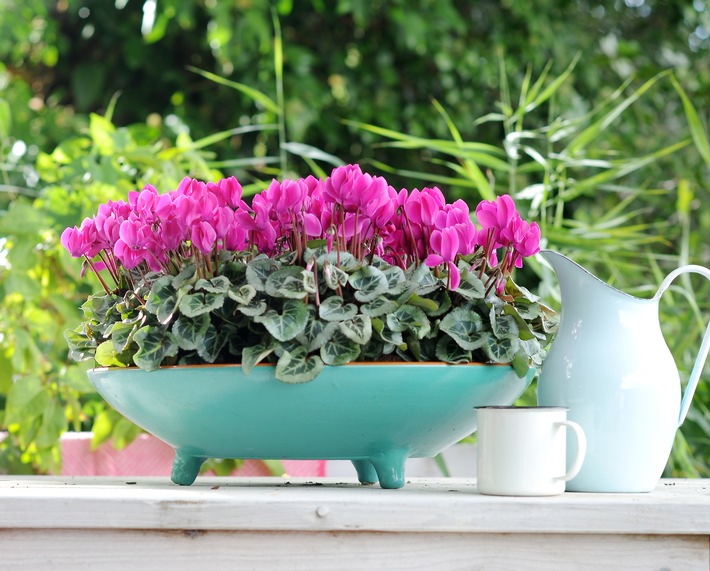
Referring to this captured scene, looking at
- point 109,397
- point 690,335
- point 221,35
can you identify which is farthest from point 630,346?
point 221,35

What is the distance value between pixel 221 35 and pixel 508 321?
6.77ft

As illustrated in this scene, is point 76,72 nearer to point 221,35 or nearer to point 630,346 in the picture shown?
point 221,35

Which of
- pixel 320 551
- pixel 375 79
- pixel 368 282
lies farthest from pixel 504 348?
pixel 375 79

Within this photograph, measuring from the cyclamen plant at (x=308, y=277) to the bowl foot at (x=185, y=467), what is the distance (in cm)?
10

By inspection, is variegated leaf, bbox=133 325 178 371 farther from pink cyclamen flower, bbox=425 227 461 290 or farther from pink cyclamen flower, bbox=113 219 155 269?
pink cyclamen flower, bbox=425 227 461 290

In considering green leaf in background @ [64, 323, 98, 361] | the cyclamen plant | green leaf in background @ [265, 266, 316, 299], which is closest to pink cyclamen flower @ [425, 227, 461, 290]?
the cyclamen plant

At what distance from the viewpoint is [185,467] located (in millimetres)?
832

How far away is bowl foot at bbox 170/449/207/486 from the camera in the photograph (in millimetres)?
830

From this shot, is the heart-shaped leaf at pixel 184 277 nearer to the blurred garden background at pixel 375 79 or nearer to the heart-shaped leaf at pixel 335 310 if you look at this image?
the heart-shaped leaf at pixel 335 310

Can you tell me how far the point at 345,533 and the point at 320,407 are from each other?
12 cm

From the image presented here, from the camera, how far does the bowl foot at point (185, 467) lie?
83 centimetres

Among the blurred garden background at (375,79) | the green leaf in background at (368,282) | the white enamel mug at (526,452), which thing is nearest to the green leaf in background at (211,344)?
the green leaf in background at (368,282)

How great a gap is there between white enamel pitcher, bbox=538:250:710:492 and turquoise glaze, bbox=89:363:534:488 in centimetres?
5

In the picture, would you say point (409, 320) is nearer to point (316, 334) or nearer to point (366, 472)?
point (316, 334)
